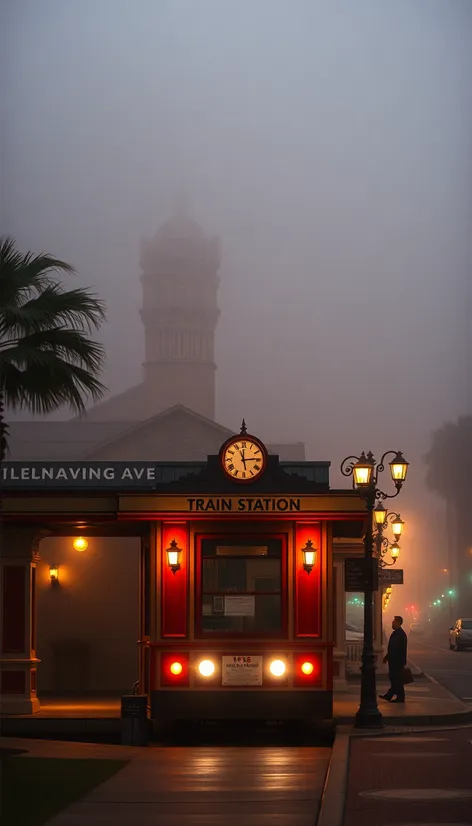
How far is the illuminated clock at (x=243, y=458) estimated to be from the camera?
26422mm

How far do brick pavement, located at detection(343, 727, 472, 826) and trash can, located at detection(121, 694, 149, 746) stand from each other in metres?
3.47

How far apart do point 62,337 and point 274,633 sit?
7.12m

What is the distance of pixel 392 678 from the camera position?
103 feet

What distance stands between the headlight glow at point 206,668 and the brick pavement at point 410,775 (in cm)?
320

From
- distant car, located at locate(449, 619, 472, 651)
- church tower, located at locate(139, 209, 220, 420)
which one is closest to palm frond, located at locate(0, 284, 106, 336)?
distant car, located at locate(449, 619, 472, 651)

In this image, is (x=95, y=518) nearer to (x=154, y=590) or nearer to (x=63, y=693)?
(x=154, y=590)

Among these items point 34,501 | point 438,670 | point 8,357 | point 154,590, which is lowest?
point 438,670

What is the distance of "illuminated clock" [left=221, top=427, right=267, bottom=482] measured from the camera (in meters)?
26.4

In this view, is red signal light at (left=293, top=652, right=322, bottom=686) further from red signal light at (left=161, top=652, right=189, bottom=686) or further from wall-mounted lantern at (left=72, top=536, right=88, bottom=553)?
wall-mounted lantern at (left=72, top=536, right=88, bottom=553)

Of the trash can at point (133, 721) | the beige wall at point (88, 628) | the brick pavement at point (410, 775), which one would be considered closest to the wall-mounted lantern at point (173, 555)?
the trash can at point (133, 721)

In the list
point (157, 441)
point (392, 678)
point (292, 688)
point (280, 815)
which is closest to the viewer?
point (280, 815)

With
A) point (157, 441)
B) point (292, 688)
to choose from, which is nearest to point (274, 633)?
point (292, 688)

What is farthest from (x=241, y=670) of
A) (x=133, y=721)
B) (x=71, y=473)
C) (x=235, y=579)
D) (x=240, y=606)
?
(x=71, y=473)

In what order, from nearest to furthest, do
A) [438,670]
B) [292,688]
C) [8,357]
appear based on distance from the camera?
[8,357] < [292,688] < [438,670]
